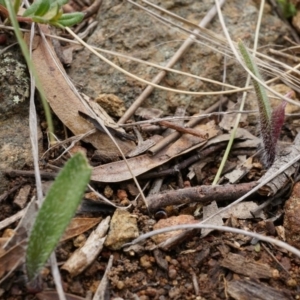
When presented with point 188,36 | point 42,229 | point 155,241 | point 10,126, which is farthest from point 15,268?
point 188,36

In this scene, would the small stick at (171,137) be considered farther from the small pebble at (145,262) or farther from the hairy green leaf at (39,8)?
the hairy green leaf at (39,8)

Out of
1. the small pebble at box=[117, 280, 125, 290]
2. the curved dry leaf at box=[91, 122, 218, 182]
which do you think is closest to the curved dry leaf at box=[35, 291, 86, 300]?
the small pebble at box=[117, 280, 125, 290]

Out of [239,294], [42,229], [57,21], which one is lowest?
[239,294]

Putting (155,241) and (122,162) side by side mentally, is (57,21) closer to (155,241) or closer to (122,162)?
(122,162)

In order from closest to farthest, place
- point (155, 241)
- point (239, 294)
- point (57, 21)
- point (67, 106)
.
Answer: point (239, 294), point (155, 241), point (57, 21), point (67, 106)

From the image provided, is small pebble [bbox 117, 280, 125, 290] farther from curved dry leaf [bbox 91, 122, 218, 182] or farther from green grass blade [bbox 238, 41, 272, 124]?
green grass blade [bbox 238, 41, 272, 124]

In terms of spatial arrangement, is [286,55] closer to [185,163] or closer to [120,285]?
[185,163]
